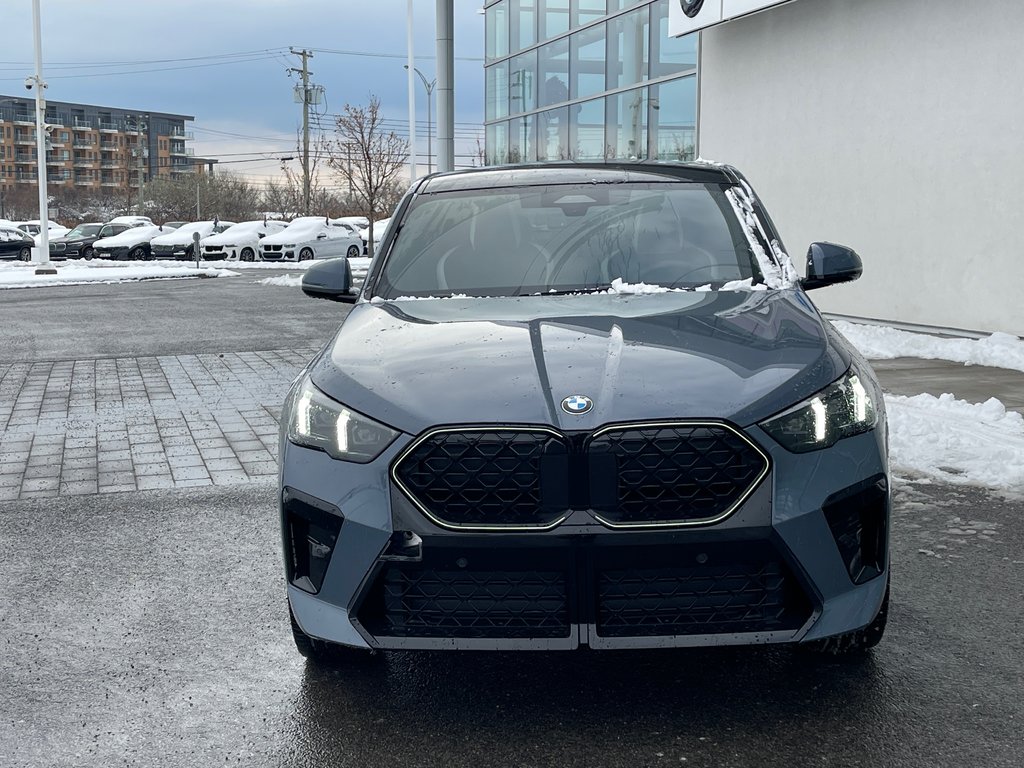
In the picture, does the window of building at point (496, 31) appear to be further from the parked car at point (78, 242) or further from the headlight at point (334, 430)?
the headlight at point (334, 430)

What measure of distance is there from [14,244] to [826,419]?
44051mm

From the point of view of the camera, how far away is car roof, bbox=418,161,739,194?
15.9ft

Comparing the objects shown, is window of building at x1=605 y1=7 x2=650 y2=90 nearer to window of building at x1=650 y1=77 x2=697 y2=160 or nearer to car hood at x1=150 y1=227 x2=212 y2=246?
window of building at x1=650 y1=77 x2=697 y2=160

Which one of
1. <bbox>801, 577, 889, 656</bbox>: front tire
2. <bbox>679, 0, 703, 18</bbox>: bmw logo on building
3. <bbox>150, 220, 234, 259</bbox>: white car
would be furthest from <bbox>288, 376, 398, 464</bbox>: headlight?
<bbox>150, 220, 234, 259</bbox>: white car

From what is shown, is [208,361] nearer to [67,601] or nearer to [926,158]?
[67,601]

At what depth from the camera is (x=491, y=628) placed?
2969mm

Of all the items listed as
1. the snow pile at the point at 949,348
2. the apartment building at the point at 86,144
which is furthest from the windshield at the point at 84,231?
the apartment building at the point at 86,144

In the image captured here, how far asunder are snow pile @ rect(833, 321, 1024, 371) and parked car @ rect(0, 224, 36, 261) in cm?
3742

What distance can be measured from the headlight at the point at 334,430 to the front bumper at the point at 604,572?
5 centimetres

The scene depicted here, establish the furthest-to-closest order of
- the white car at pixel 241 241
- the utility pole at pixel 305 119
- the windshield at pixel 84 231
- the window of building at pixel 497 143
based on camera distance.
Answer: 1. the utility pole at pixel 305 119
2. the windshield at pixel 84 231
3. the white car at pixel 241 241
4. the window of building at pixel 497 143

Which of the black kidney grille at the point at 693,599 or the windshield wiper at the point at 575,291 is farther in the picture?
the windshield wiper at the point at 575,291

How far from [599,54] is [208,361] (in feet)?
41.1

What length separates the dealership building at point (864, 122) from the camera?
1234 cm

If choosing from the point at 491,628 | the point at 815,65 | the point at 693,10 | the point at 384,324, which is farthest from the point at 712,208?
the point at 693,10
